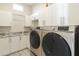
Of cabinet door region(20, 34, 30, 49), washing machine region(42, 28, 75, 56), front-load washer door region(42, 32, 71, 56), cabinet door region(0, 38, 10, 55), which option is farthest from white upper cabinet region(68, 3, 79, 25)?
cabinet door region(0, 38, 10, 55)

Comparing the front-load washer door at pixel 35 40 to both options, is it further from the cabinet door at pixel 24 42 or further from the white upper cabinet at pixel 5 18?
the white upper cabinet at pixel 5 18

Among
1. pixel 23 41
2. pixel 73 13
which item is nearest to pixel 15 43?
pixel 23 41

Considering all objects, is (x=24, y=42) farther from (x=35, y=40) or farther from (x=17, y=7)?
(x=17, y=7)

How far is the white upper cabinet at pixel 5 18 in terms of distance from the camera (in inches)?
51.9

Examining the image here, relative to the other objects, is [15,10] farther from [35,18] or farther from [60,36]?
[60,36]

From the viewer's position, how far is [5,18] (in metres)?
1.36

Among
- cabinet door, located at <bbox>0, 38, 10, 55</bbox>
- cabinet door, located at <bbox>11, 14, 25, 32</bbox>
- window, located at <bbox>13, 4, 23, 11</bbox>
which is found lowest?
cabinet door, located at <bbox>0, 38, 10, 55</bbox>

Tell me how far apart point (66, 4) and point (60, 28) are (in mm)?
317

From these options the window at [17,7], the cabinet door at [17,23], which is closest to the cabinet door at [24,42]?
the cabinet door at [17,23]

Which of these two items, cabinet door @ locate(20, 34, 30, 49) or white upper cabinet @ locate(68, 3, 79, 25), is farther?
cabinet door @ locate(20, 34, 30, 49)

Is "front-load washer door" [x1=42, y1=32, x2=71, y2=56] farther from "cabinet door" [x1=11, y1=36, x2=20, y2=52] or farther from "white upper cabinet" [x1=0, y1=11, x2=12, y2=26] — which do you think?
"white upper cabinet" [x1=0, y1=11, x2=12, y2=26]

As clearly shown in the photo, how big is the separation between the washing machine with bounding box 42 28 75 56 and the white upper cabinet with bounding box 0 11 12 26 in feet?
1.72

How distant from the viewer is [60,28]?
1.25m

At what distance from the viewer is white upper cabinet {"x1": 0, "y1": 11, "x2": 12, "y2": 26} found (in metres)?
1.32
